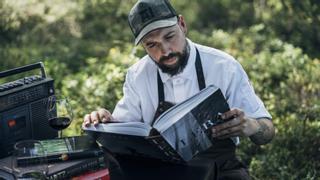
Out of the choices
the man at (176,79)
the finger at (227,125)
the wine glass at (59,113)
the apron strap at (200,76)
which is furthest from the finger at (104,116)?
the finger at (227,125)

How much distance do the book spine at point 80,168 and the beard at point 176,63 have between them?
565 millimetres

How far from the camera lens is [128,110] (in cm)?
322

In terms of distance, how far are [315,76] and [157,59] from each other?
284 cm

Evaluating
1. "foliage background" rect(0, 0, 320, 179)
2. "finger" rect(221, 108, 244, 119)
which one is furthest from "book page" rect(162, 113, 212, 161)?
"foliage background" rect(0, 0, 320, 179)

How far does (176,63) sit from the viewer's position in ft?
9.95

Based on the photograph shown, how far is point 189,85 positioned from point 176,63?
148 millimetres

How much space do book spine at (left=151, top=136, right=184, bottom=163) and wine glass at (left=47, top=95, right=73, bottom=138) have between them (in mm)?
619

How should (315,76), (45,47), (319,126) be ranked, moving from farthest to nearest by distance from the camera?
(45,47) → (315,76) → (319,126)

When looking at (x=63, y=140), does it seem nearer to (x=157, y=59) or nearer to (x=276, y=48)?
(x=157, y=59)

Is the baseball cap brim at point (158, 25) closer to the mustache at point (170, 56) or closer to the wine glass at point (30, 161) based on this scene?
the mustache at point (170, 56)

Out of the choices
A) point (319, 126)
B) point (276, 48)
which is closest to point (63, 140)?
point (319, 126)

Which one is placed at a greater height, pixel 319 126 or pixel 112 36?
pixel 112 36

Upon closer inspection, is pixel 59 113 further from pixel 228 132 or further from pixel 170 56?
pixel 228 132

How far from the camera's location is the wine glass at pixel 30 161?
2576mm
